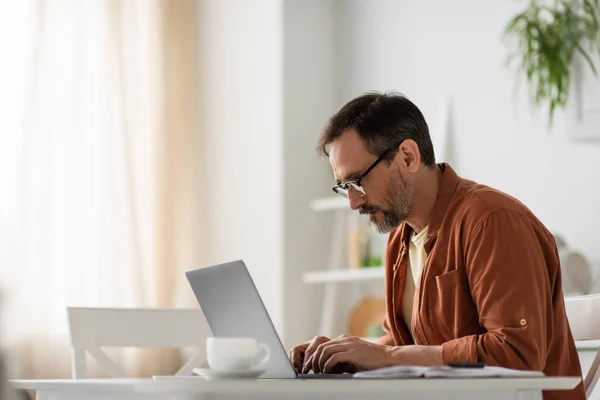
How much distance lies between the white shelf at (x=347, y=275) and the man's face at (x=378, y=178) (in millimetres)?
1642

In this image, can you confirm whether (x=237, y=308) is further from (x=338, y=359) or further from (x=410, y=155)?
(x=410, y=155)

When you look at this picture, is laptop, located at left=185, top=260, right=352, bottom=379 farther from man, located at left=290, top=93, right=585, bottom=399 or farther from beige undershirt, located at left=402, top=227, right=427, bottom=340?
beige undershirt, located at left=402, top=227, right=427, bottom=340

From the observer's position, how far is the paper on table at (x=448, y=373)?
1301mm

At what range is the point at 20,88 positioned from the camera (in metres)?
3.77

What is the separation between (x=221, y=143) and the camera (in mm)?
4363

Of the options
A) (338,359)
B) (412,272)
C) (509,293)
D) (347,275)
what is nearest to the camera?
(338,359)

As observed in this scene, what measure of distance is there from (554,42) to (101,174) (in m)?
1.95

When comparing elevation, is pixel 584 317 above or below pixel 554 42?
below

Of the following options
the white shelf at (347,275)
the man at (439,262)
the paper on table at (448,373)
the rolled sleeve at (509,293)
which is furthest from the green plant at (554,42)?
the paper on table at (448,373)

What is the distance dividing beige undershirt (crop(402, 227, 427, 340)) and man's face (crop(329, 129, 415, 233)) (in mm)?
118

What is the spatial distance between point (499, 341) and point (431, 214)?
0.45 meters

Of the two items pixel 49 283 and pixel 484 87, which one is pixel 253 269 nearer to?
pixel 49 283

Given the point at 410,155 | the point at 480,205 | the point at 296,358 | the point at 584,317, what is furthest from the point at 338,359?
the point at 584,317

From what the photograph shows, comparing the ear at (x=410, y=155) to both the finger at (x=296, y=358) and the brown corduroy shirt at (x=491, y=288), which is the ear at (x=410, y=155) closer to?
the brown corduroy shirt at (x=491, y=288)
